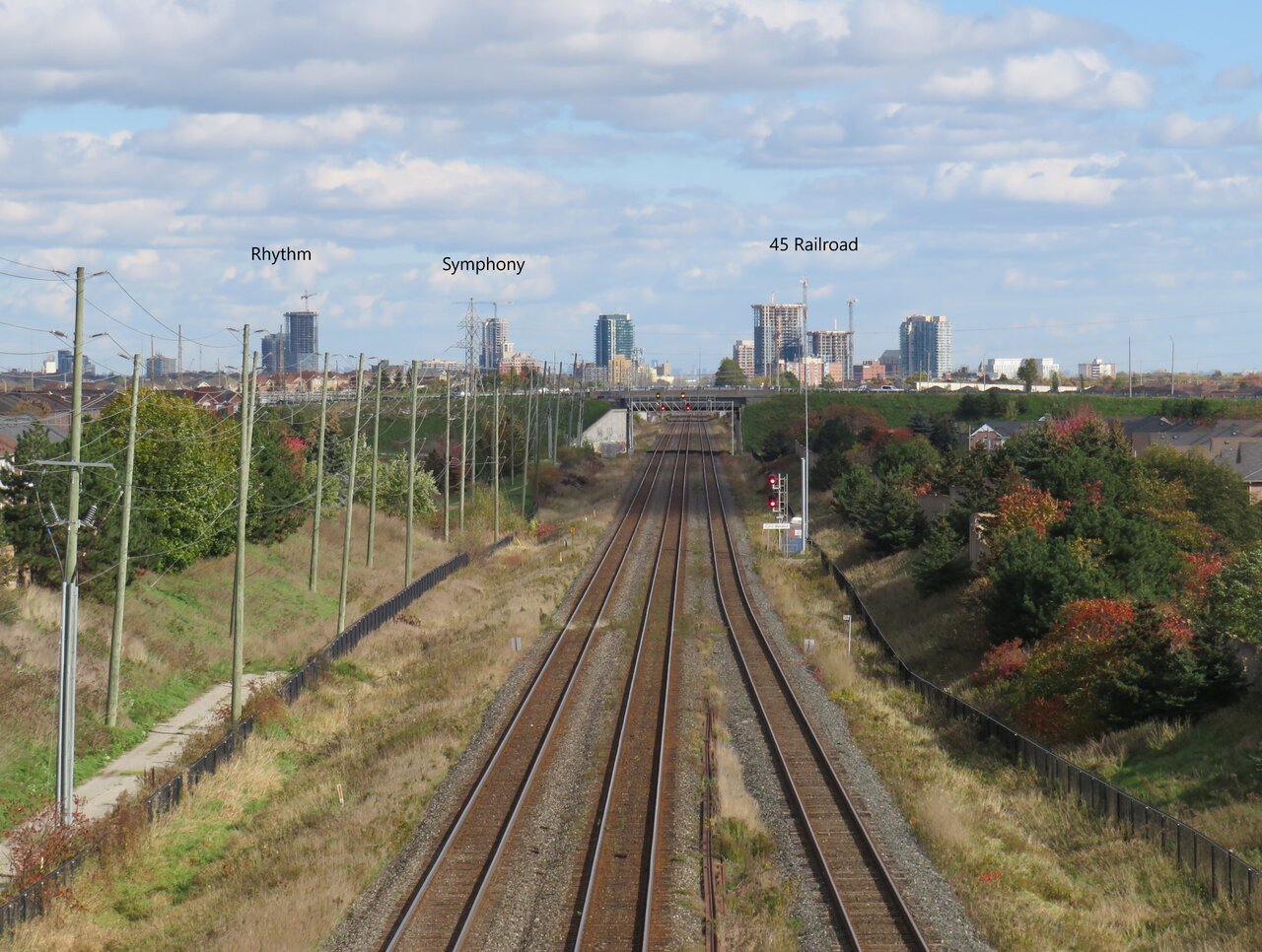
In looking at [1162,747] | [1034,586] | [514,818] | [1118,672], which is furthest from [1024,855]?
[1034,586]

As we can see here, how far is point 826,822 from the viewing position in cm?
2127

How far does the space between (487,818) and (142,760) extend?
9.16 m

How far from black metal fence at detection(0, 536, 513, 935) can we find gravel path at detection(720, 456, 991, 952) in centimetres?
951

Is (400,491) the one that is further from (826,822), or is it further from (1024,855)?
(1024,855)

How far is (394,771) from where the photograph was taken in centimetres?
2452

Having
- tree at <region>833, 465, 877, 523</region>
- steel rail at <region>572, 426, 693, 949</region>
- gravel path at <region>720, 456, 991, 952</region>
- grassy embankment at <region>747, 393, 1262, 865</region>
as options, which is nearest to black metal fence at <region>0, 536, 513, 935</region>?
steel rail at <region>572, 426, 693, 949</region>

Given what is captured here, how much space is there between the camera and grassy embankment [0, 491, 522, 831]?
25.8 m

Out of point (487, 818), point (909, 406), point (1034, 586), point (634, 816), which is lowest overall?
point (487, 818)

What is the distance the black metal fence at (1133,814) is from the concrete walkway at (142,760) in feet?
53.0

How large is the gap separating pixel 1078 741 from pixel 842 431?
7073 cm

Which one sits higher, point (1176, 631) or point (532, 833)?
point (1176, 631)

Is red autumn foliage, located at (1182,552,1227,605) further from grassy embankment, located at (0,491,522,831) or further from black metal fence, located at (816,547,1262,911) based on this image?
grassy embankment, located at (0,491,522,831)

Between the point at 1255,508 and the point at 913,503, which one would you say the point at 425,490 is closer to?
the point at 913,503

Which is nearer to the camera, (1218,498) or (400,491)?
(1218,498)
